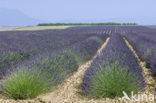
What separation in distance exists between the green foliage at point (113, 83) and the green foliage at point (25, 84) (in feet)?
2.76

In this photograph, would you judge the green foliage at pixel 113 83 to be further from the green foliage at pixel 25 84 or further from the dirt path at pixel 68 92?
the green foliage at pixel 25 84

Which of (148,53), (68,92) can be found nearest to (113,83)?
(68,92)

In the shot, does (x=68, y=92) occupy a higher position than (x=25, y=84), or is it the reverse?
(x=25, y=84)

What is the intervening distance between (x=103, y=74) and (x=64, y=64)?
1.93m

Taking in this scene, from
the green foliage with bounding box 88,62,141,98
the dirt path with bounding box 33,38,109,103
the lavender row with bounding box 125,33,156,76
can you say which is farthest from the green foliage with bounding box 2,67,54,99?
the lavender row with bounding box 125,33,156,76

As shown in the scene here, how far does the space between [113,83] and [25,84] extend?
1.37 m

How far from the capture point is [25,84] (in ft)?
14.3

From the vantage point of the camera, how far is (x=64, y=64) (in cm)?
626

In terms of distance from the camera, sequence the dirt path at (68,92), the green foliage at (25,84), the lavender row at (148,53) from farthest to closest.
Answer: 1. the lavender row at (148,53)
2. the green foliage at (25,84)
3. the dirt path at (68,92)

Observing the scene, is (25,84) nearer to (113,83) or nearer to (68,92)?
(68,92)

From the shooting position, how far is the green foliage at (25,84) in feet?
14.2

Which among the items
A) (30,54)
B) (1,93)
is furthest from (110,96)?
(30,54)

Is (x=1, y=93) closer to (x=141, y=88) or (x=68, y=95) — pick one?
(x=68, y=95)

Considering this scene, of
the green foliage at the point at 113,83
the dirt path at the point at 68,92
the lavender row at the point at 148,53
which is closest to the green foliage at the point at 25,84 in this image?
the dirt path at the point at 68,92
